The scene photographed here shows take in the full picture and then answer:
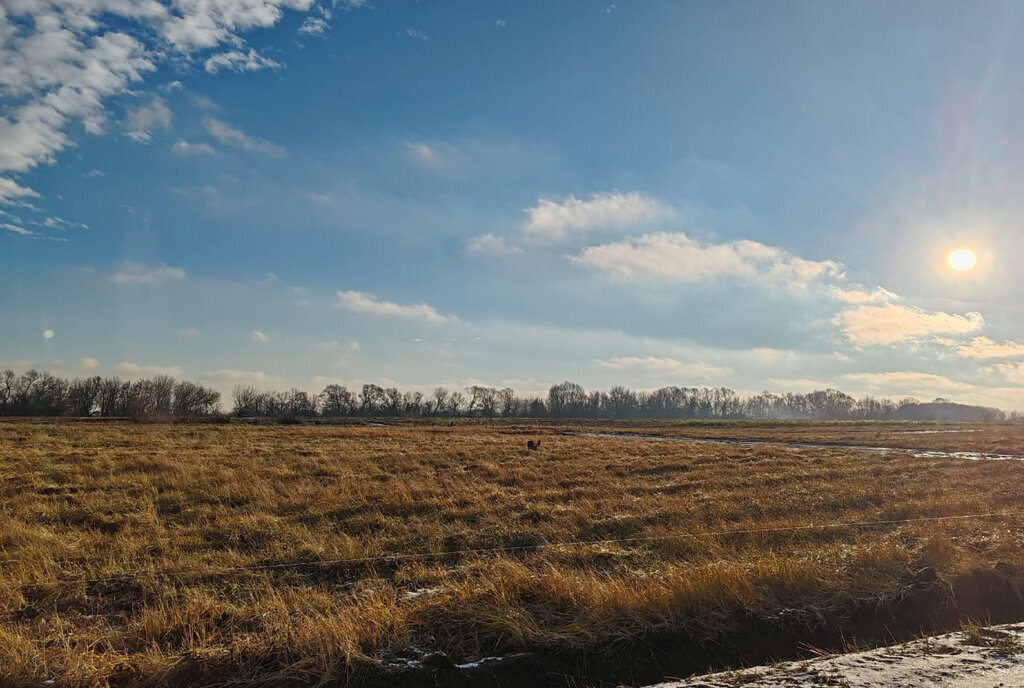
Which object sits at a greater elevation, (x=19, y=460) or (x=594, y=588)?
(x=594, y=588)

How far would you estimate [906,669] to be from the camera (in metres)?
4.58

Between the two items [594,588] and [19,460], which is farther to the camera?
[19,460]

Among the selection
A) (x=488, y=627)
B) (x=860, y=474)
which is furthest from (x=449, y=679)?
(x=860, y=474)

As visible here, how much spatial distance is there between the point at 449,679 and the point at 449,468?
2202cm

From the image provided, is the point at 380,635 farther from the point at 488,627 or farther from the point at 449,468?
the point at 449,468

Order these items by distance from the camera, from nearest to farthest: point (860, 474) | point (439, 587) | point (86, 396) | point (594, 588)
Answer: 1. point (594, 588)
2. point (439, 587)
3. point (860, 474)
4. point (86, 396)

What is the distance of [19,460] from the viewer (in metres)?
25.7

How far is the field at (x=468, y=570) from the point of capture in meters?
5.25

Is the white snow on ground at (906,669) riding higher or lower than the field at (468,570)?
higher

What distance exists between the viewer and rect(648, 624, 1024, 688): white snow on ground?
4.33 m

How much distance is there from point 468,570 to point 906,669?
257 inches

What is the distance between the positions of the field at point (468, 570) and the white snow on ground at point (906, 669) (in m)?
0.83

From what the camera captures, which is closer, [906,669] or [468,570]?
[906,669]

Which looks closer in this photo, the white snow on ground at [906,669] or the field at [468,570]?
the white snow on ground at [906,669]
